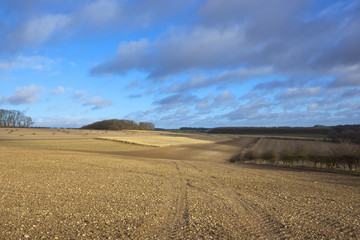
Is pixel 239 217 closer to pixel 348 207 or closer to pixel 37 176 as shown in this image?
pixel 348 207

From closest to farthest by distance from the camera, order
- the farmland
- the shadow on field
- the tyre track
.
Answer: the tyre track, the farmland, the shadow on field

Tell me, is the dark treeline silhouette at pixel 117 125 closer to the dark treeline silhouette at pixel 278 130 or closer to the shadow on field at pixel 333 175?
the dark treeline silhouette at pixel 278 130

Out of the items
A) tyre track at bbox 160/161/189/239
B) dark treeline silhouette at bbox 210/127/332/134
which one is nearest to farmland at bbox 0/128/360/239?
tyre track at bbox 160/161/189/239

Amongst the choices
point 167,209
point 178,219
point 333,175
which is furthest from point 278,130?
point 178,219

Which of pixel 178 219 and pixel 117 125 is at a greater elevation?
pixel 117 125

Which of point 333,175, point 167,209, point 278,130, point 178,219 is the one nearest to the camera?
point 178,219

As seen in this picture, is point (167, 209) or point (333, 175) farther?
point (333, 175)

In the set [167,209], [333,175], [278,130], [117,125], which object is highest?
[117,125]

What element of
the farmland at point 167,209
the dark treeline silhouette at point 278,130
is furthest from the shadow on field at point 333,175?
the dark treeline silhouette at point 278,130

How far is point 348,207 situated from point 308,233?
496cm

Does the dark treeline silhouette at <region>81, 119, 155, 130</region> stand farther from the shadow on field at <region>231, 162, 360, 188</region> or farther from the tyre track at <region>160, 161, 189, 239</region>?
the tyre track at <region>160, 161, 189, 239</region>

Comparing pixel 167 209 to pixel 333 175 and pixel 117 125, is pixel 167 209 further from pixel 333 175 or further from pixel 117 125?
pixel 117 125

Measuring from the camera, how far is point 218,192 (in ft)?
45.0

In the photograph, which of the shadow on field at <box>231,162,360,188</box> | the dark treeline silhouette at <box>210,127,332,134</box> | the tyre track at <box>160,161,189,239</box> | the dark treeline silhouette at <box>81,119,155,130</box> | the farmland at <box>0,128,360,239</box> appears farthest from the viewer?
the dark treeline silhouette at <box>210,127,332,134</box>
